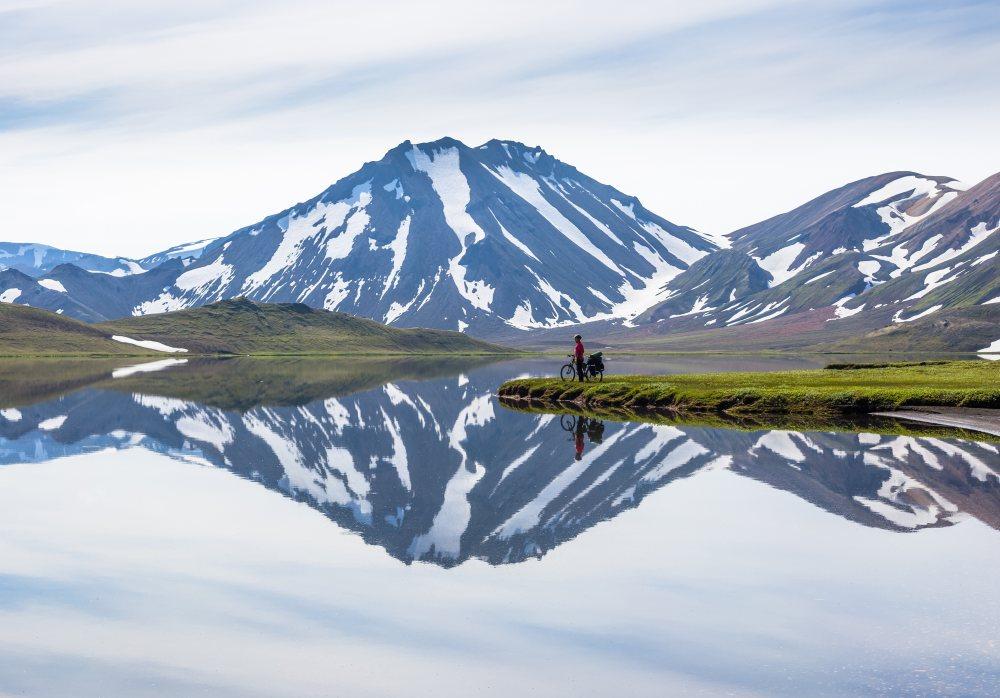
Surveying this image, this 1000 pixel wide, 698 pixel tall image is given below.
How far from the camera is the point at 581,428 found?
59281mm

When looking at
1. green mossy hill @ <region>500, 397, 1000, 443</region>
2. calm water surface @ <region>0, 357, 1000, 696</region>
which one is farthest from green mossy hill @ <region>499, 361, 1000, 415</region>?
calm water surface @ <region>0, 357, 1000, 696</region>

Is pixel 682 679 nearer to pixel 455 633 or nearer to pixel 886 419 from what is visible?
pixel 455 633

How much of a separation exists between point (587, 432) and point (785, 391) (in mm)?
18478

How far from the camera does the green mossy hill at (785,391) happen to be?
212 feet

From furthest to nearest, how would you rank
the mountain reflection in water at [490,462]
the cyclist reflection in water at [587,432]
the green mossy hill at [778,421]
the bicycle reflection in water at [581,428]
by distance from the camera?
1. the green mossy hill at [778,421]
2. the bicycle reflection in water at [581,428]
3. the cyclist reflection in water at [587,432]
4. the mountain reflection in water at [490,462]

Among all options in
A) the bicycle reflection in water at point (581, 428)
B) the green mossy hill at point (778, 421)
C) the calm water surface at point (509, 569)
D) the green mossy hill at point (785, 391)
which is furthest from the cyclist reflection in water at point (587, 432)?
the green mossy hill at point (785, 391)

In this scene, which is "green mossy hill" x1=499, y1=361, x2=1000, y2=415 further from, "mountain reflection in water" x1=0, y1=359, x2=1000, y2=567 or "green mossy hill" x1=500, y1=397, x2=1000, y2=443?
"mountain reflection in water" x1=0, y1=359, x2=1000, y2=567

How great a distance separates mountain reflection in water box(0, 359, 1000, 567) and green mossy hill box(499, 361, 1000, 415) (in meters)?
7.10

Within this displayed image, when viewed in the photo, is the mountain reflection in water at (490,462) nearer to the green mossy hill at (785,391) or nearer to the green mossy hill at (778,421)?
the green mossy hill at (778,421)

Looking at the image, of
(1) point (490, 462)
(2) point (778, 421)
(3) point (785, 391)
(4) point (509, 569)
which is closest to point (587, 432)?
(1) point (490, 462)

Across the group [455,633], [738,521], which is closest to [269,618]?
[455,633]

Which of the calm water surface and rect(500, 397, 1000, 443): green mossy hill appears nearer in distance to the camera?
the calm water surface

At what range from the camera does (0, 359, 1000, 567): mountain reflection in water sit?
31.7 meters

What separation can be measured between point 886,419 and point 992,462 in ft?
66.5
